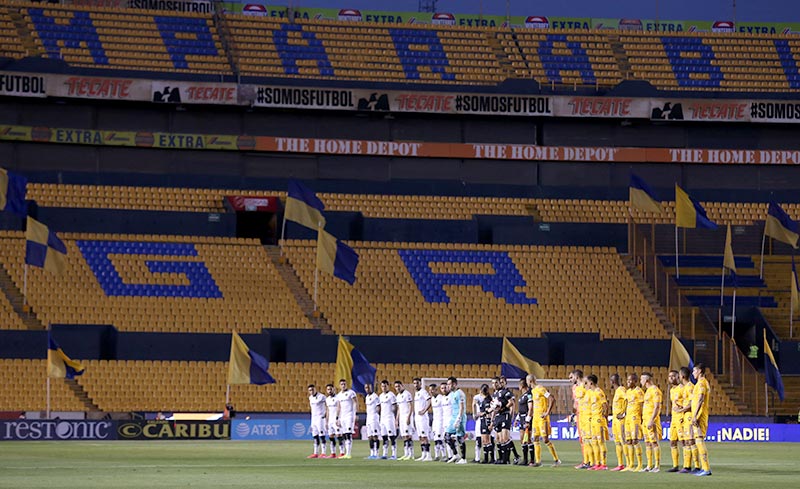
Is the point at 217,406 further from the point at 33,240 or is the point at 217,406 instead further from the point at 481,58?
the point at 481,58

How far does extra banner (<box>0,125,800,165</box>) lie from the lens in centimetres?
6538

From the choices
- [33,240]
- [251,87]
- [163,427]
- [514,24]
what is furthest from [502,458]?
[514,24]

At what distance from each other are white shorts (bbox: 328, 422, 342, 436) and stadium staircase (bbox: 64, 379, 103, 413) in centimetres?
1614

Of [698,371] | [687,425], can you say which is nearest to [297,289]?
[687,425]

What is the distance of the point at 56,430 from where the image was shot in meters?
46.1

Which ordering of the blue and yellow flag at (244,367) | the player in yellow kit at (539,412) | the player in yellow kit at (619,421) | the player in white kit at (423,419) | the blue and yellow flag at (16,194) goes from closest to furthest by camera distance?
the player in yellow kit at (619,421) < the player in yellow kit at (539,412) < the player in white kit at (423,419) < the blue and yellow flag at (244,367) < the blue and yellow flag at (16,194)

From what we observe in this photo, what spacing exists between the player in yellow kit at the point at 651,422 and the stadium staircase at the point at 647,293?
29.2m

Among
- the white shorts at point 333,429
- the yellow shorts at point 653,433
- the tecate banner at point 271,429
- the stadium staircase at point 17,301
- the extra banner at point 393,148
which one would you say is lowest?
the tecate banner at point 271,429

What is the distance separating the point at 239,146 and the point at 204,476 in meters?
41.3

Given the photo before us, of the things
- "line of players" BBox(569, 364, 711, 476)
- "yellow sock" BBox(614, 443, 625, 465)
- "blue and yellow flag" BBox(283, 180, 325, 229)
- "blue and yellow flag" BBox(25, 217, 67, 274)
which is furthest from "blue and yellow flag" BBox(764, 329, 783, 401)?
"blue and yellow flag" BBox(25, 217, 67, 274)

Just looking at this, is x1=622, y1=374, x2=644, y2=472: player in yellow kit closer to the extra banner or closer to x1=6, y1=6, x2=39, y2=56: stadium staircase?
the extra banner

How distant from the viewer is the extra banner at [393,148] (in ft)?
214

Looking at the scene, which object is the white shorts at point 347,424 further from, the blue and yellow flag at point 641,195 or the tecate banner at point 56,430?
the blue and yellow flag at point 641,195

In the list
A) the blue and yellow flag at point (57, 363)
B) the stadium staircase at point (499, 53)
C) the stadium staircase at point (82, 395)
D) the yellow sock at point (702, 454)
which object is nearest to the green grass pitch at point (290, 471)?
the yellow sock at point (702, 454)
